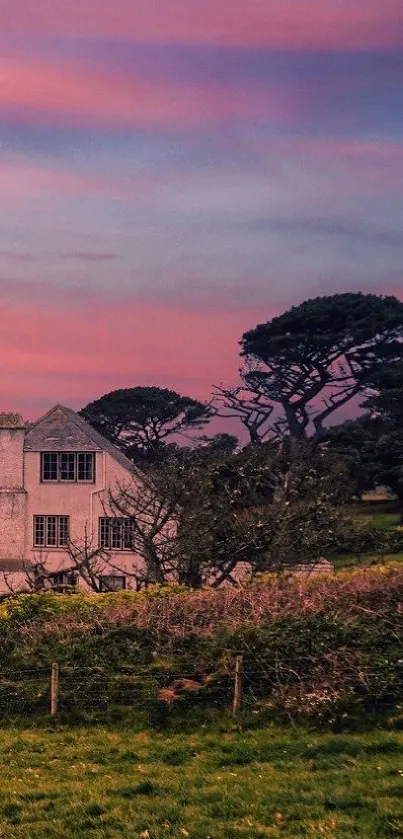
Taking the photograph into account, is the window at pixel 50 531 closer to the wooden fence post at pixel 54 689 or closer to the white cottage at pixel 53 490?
the white cottage at pixel 53 490

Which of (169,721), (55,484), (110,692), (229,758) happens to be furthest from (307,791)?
(55,484)

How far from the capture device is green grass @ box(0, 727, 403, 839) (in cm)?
1062

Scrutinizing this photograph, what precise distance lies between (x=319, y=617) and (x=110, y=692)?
A: 4.73 metres

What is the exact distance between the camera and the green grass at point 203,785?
10617mm

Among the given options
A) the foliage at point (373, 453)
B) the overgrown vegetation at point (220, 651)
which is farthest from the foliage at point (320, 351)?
the overgrown vegetation at point (220, 651)

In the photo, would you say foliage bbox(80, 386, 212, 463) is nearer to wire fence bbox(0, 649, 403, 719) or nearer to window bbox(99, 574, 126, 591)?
window bbox(99, 574, 126, 591)

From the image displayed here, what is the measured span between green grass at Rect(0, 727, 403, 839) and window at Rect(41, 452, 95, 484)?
28735mm

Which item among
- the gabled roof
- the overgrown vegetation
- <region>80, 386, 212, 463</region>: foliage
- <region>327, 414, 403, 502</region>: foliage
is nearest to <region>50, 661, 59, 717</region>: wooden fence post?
the overgrown vegetation

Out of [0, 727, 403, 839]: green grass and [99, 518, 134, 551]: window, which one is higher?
[99, 518, 134, 551]: window

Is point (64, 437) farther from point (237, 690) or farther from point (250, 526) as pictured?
point (237, 690)

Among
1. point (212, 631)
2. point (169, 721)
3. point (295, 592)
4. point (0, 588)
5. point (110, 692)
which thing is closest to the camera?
point (169, 721)

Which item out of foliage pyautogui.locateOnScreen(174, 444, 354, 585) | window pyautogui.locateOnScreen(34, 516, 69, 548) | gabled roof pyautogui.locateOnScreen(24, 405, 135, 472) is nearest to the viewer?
foliage pyautogui.locateOnScreen(174, 444, 354, 585)

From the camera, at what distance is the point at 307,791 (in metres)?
11.8

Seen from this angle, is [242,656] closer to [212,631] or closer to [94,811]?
→ [212,631]
